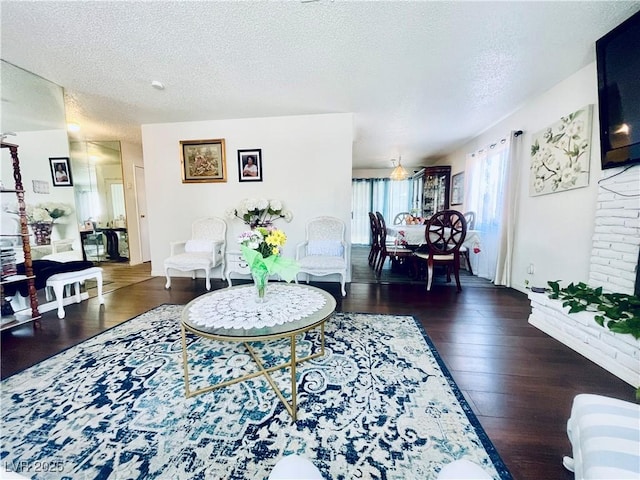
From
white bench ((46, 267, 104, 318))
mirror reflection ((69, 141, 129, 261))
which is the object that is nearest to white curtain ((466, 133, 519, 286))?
white bench ((46, 267, 104, 318))

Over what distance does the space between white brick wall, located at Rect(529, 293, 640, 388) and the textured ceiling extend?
84.5 inches

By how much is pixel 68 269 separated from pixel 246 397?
265 cm

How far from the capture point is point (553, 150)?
2.71 meters

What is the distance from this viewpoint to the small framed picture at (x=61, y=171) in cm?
277

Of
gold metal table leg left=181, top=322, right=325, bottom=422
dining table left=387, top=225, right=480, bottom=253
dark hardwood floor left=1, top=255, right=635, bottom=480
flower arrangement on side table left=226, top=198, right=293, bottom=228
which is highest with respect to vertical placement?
flower arrangement on side table left=226, top=198, right=293, bottom=228

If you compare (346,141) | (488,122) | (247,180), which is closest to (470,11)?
(346,141)

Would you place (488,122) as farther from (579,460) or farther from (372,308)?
(579,460)

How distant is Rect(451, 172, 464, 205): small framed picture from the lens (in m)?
5.14

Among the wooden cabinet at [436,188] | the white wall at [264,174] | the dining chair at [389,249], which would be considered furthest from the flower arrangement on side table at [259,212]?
the wooden cabinet at [436,188]

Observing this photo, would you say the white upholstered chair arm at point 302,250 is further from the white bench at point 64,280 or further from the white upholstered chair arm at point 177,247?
the white bench at point 64,280

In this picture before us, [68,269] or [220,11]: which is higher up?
[220,11]

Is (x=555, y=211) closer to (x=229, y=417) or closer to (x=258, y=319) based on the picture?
(x=258, y=319)

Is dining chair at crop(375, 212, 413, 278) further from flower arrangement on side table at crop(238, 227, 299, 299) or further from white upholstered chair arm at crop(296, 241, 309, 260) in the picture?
flower arrangement on side table at crop(238, 227, 299, 299)

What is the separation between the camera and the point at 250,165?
147 inches
